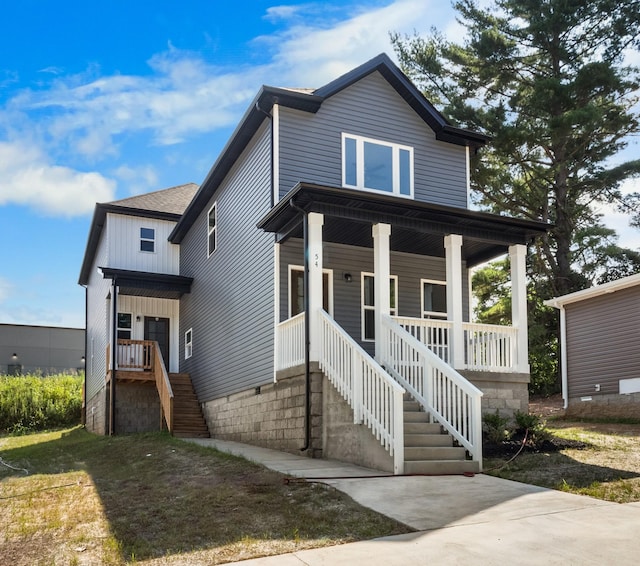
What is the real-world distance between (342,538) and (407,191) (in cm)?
1037

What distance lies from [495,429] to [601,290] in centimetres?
911

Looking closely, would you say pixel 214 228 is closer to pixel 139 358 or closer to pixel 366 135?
pixel 139 358

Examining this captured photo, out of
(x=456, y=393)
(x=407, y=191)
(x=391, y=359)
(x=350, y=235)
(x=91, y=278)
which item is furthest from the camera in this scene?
(x=91, y=278)

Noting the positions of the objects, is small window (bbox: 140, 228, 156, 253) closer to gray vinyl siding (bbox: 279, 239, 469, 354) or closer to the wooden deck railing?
the wooden deck railing

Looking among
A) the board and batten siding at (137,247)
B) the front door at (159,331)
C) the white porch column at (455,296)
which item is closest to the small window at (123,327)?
the front door at (159,331)

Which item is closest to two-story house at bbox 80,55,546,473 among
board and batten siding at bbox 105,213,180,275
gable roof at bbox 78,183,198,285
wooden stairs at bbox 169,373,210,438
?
wooden stairs at bbox 169,373,210,438

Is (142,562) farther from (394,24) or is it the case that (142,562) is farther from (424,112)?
(394,24)

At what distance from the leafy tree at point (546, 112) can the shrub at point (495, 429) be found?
14.7 meters

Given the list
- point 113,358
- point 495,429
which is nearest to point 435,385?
point 495,429

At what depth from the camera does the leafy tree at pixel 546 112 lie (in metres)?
25.0

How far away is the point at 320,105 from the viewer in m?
14.4

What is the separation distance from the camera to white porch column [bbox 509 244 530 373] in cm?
1330

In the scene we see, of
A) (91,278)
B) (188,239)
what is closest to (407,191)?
(188,239)

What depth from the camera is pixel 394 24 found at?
27266 mm
